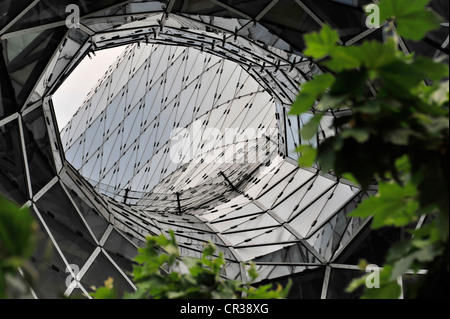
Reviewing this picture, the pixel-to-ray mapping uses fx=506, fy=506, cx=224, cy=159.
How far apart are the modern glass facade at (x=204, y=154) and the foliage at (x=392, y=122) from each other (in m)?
1.45

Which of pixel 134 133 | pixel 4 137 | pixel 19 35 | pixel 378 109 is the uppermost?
pixel 134 133

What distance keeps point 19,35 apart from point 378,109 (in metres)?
12.4

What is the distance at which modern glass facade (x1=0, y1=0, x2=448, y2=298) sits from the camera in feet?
48.0

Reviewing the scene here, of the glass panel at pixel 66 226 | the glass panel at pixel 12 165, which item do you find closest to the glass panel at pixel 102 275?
the glass panel at pixel 66 226

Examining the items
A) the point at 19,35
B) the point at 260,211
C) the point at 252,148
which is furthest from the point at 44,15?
the point at 252,148

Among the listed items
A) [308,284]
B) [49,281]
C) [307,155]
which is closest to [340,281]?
[308,284]

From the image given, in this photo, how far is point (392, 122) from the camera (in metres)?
3.51

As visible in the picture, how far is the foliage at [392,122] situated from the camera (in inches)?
134

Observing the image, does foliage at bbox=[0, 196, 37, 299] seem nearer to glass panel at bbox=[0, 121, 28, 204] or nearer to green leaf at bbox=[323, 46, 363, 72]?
green leaf at bbox=[323, 46, 363, 72]

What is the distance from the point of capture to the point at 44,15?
1384 cm

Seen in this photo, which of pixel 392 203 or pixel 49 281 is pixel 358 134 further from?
pixel 49 281

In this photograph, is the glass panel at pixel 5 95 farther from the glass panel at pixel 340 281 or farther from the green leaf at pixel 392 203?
the glass panel at pixel 340 281
